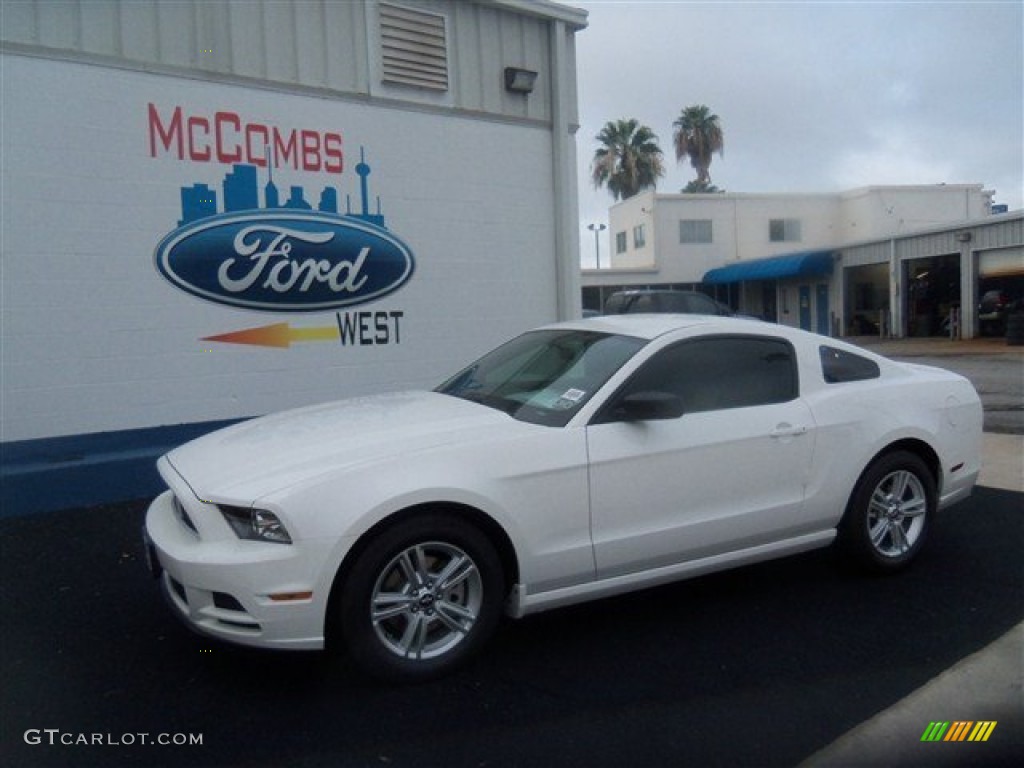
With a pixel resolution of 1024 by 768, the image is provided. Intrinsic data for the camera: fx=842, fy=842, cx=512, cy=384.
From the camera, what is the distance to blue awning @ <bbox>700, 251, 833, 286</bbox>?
28.8 m

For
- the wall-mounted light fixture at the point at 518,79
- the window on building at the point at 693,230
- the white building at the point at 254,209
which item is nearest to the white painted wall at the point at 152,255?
the white building at the point at 254,209

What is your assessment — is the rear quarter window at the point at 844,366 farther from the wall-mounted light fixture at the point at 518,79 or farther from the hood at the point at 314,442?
the wall-mounted light fixture at the point at 518,79

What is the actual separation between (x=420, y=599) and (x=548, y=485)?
0.72 metres

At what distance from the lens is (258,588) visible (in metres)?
3.18

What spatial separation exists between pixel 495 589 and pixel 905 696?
1.71m

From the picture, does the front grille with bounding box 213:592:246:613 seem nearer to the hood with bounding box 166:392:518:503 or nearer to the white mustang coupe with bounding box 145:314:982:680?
the white mustang coupe with bounding box 145:314:982:680

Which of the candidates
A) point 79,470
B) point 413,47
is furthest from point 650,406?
point 413,47

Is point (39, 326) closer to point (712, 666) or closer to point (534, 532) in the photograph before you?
point (534, 532)

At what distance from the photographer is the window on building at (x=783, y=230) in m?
35.2

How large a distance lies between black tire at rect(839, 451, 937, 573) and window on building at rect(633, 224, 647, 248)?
101 feet

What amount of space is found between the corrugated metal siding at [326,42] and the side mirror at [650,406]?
5293mm

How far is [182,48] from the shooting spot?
7023 millimetres

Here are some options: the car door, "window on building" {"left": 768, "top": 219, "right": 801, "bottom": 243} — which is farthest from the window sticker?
"window on building" {"left": 768, "top": 219, "right": 801, "bottom": 243}

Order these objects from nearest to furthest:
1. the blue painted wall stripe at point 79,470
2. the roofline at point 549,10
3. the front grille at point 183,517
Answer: the front grille at point 183,517, the blue painted wall stripe at point 79,470, the roofline at point 549,10
